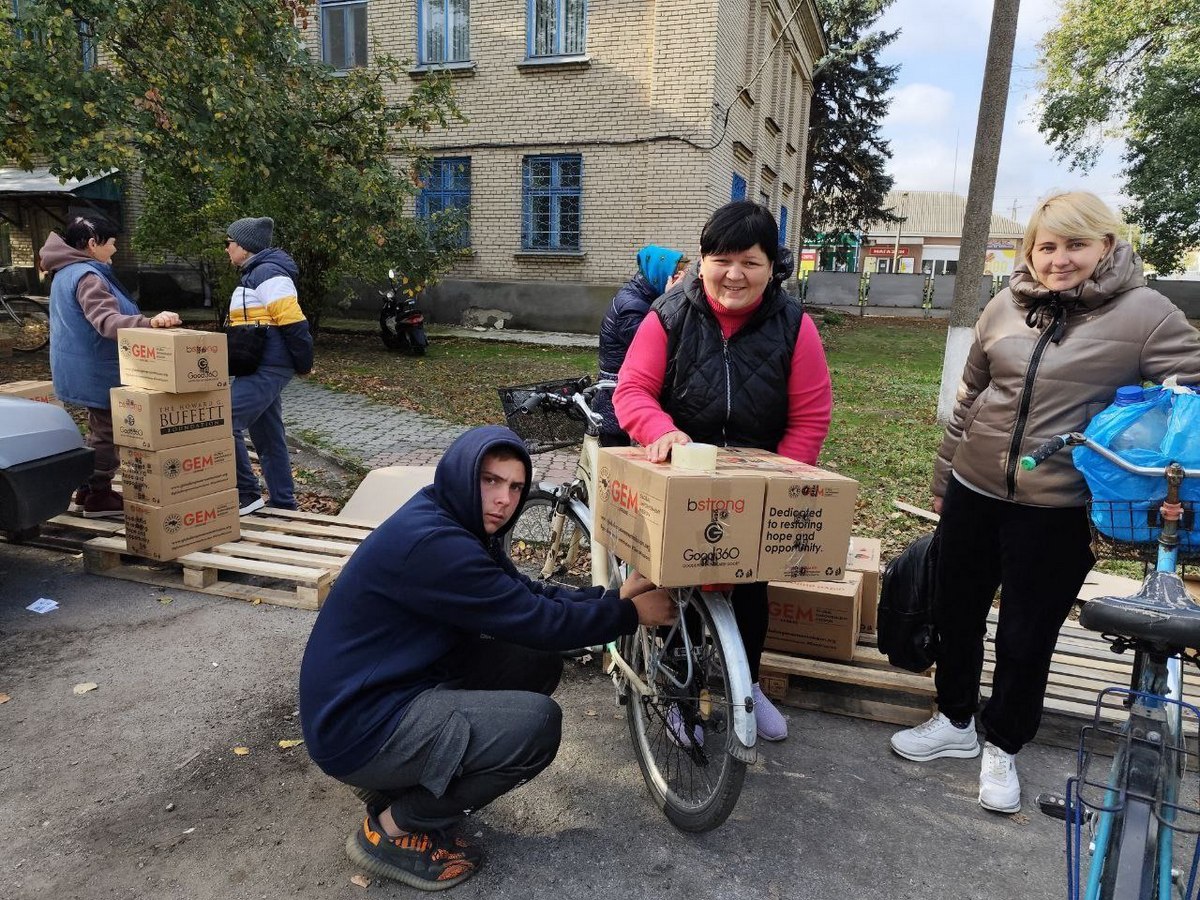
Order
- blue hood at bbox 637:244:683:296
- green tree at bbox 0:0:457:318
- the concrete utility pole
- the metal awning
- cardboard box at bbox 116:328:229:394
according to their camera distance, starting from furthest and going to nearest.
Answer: the metal awning → green tree at bbox 0:0:457:318 → the concrete utility pole → cardboard box at bbox 116:328:229:394 → blue hood at bbox 637:244:683:296

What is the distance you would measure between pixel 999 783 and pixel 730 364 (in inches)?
66.0

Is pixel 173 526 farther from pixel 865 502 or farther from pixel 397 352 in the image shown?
pixel 397 352

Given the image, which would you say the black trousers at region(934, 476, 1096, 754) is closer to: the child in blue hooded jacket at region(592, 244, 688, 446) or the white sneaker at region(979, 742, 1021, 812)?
the white sneaker at region(979, 742, 1021, 812)

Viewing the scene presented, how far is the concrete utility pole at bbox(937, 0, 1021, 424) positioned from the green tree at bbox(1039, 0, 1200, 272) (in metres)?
16.2

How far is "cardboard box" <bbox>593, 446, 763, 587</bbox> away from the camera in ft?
7.04

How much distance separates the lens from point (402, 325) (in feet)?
43.0

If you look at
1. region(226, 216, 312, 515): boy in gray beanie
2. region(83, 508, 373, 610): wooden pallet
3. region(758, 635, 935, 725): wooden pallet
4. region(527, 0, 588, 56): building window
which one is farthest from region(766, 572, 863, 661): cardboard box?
region(527, 0, 588, 56): building window

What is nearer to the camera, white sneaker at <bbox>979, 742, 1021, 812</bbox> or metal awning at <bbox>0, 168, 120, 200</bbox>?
white sneaker at <bbox>979, 742, 1021, 812</bbox>

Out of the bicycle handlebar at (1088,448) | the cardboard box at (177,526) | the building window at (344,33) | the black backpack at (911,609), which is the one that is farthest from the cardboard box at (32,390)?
the building window at (344,33)

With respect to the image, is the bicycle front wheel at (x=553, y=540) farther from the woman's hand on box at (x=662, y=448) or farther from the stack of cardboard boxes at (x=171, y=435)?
the stack of cardboard boxes at (x=171, y=435)

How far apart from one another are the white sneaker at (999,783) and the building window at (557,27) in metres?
14.6

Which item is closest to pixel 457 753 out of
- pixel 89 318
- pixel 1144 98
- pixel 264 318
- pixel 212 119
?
pixel 264 318

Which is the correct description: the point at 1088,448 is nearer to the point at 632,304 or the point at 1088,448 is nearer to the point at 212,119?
the point at 632,304

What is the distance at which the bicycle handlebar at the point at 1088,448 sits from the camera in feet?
6.40
